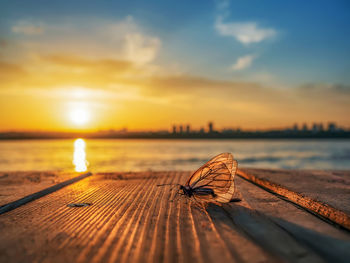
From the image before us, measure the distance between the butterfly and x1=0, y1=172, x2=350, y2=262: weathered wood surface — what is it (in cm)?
23

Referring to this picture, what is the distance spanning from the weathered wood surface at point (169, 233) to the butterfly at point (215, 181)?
0.74 ft

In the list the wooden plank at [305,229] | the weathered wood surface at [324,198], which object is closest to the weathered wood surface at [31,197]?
the wooden plank at [305,229]

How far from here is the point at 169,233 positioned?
374 centimetres

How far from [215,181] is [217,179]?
74mm

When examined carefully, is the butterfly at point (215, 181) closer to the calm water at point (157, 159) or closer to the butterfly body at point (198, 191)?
the butterfly body at point (198, 191)

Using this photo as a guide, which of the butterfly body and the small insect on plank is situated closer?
the small insect on plank

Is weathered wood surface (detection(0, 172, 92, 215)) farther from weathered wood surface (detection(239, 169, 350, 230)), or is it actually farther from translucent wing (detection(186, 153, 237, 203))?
weathered wood surface (detection(239, 169, 350, 230))

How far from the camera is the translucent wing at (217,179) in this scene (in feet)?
17.4

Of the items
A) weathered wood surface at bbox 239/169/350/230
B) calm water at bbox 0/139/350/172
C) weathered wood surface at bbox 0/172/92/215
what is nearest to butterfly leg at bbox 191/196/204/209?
weathered wood surface at bbox 239/169/350/230

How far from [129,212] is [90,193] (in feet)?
8.80

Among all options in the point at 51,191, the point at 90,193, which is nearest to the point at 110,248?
the point at 90,193

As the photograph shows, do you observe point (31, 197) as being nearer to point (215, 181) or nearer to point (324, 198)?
point (215, 181)

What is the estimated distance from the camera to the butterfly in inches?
209

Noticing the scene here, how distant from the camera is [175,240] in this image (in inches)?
136
